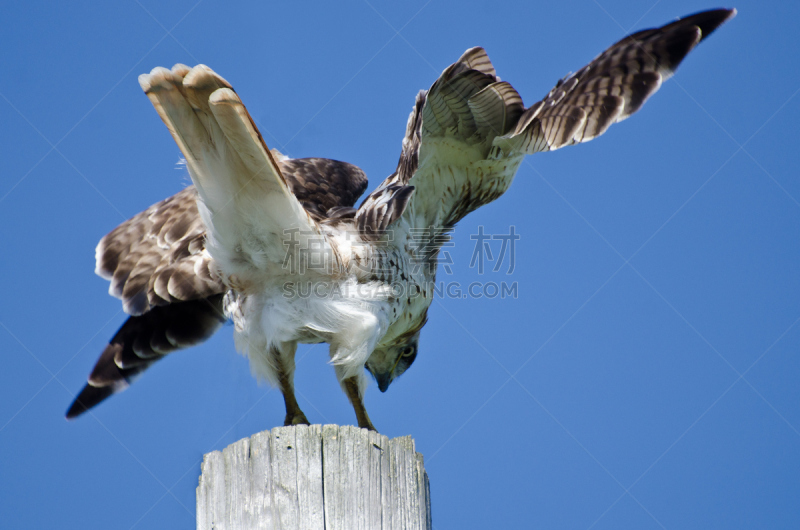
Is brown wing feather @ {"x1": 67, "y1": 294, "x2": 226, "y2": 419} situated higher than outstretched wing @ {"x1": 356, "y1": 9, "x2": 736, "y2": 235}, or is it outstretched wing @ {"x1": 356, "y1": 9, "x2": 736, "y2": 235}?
outstretched wing @ {"x1": 356, "y1": 9, "x2": 736, "y2": 235}

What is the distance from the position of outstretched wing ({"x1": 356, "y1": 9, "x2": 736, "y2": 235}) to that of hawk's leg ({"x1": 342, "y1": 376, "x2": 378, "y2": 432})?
0.77m

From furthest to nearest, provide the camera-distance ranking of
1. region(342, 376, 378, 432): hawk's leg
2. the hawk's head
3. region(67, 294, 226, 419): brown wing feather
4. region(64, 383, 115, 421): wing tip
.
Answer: the hawk's head → region(342, 376, 378, 432): hawk's leg → region(67, 294, 226, 419): brown wing feather → region(64, 383, 115, 421): wing tip

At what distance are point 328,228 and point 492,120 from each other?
0.90 m

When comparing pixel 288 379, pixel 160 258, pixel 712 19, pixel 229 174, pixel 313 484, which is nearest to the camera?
pixel 313 484

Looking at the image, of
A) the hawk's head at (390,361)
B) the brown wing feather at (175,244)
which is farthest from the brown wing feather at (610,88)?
the hawk's head at (390,361)

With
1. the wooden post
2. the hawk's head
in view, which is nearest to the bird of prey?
the hawk's head

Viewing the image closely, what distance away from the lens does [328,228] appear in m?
3.61

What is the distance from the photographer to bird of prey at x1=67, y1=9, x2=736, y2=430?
10.2 feet

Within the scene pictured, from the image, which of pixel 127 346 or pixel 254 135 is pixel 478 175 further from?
pixel 127 346

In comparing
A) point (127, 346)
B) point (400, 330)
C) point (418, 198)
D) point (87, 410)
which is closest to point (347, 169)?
point (418, 198)

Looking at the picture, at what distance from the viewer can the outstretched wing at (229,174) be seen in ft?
8.97

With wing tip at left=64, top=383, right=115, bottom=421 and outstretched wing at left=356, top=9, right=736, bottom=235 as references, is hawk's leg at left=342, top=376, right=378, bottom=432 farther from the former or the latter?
wing tip at left=64, top=383, right=115, bottom=421

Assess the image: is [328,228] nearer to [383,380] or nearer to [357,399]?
[357,399]

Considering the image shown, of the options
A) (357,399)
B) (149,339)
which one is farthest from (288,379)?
(149,339)
